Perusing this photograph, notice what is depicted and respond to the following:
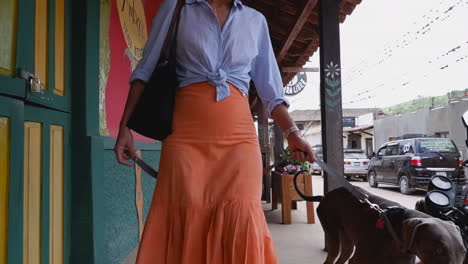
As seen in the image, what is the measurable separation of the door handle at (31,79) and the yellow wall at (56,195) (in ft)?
1.38

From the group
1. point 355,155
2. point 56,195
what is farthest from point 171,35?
point 355,155

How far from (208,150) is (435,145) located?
40.4ft

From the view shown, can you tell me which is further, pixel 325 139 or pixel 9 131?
pixel 325 139

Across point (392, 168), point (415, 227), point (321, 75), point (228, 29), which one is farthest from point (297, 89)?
point (228, 29)

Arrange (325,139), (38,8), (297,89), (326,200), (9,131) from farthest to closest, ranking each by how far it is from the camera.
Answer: (297,89) → (325,139) → (326,200) → (38,8) → (9,131)

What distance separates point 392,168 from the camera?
44.2 ft

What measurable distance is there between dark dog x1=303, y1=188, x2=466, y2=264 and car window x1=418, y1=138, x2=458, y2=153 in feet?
31.5

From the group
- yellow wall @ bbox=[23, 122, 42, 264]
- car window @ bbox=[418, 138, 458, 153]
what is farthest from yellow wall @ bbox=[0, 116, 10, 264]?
car window @ bbox=[418, 138, 458, 153]

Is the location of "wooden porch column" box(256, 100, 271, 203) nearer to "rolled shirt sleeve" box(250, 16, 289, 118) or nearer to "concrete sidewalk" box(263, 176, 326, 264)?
"concrete sidewalk" box(263, 176, 326, 264)

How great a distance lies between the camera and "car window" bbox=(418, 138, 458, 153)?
12.0 metres

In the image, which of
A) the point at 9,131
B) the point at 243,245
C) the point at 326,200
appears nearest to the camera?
the point at 243,245

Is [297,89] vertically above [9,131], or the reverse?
[297,89]

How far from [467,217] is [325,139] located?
180 centimetres

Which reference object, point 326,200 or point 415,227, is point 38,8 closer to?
point 415,227
